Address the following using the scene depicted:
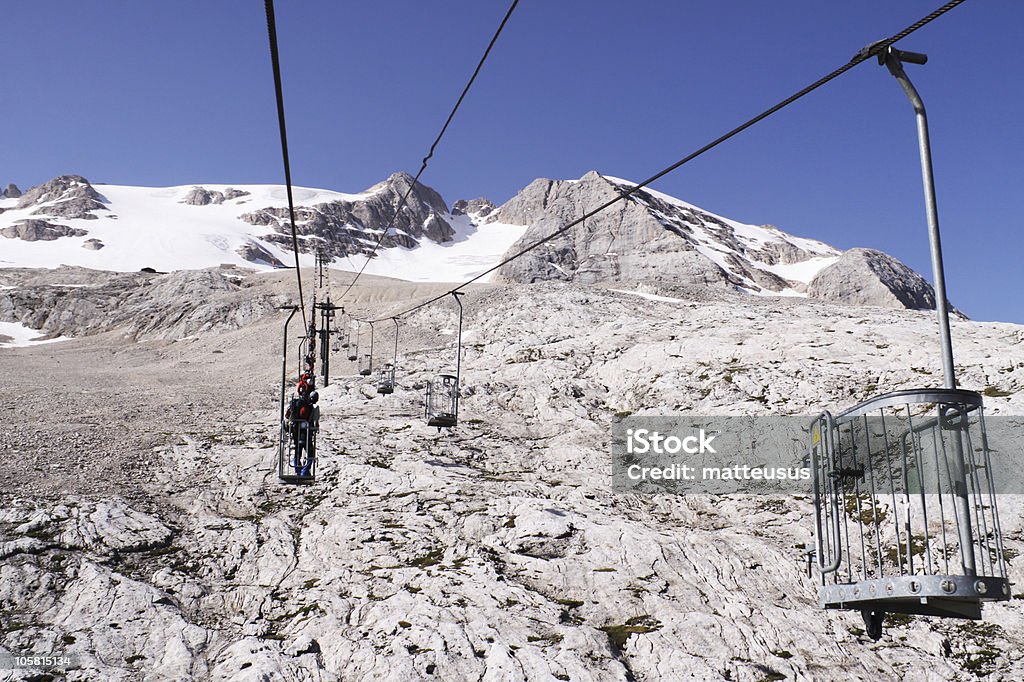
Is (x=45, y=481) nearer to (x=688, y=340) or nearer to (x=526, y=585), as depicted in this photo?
(x=526, y=585)

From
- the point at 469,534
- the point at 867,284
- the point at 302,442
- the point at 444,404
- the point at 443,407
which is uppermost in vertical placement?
the point at 867,284

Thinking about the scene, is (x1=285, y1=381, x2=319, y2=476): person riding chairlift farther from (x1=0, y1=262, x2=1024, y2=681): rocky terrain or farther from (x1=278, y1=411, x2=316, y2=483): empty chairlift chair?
(x1=0, y1=262, x2=1024, y2=681): rocky terrain

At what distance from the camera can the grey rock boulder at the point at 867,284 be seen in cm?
18138

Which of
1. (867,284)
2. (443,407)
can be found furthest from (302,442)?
(867,284)

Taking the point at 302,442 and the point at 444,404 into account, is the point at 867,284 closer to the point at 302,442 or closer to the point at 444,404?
the point at 444,404

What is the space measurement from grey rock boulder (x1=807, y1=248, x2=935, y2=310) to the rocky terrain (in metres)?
149

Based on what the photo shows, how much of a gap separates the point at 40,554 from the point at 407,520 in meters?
9.74

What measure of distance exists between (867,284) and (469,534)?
610 feet

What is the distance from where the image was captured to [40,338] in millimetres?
92750

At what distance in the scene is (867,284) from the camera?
184875mm

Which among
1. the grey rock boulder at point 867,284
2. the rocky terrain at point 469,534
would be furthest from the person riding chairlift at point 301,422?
the grey rock boulder at point 867,284

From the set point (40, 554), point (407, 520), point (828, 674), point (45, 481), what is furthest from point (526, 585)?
point (45, 481)

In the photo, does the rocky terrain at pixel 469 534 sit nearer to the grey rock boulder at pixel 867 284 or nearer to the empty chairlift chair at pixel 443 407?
the empty chairlift chair at pixel 443 407

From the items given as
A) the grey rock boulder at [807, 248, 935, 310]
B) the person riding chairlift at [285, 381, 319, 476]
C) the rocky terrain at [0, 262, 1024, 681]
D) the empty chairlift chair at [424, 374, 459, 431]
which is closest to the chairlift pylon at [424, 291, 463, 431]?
the empty chairlift chair at [424, 374, 459, 431]
